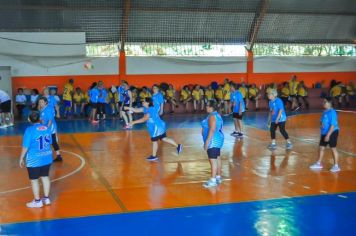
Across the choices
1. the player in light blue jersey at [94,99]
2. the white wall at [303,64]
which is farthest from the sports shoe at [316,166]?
the white wall at [303,64]

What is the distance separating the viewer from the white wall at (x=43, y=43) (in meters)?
22.0

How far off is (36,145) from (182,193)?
9.88 feet

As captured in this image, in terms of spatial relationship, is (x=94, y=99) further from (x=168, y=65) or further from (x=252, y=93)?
(x=252, y=93)

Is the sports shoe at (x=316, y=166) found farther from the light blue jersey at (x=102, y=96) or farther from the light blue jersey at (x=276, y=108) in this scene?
the light blue jersey at (x=102, y=96)

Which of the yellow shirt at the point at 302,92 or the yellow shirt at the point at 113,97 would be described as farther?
the yellow shirt at the point at 302,92

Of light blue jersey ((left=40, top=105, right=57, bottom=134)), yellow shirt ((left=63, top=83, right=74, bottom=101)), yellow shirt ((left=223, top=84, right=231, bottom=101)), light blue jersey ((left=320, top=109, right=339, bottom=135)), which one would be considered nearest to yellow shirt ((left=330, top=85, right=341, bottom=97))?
yellow shirt ((left=223, top=84, right=231, bottom=101))

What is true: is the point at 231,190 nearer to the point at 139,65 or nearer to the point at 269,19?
the point at 139,65

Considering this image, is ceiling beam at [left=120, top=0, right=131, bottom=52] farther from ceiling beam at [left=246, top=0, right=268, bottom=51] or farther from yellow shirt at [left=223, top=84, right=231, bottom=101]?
ceiling beam at [left=246, top=0, right=268, bottom=51]

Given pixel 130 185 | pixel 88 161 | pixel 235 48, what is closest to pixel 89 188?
pixel 130 185

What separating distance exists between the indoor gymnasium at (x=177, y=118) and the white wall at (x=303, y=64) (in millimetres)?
65

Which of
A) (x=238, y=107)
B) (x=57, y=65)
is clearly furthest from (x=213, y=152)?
(x=57, y=65)

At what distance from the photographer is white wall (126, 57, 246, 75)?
80.8 feet

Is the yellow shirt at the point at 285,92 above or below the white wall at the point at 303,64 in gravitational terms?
below

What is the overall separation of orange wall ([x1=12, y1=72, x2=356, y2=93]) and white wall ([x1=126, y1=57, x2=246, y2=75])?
24 cm
